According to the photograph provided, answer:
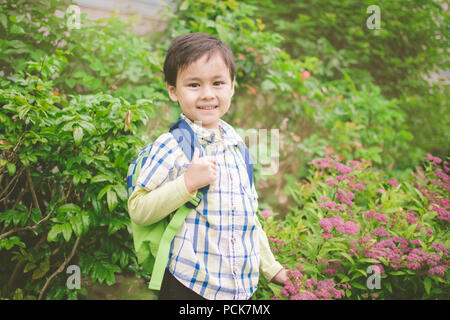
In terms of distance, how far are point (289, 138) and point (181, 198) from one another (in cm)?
264

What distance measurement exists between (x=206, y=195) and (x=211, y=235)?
0.55ft

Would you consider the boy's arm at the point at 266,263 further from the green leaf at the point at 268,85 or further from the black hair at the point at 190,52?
the green leaf at the point at 268,85

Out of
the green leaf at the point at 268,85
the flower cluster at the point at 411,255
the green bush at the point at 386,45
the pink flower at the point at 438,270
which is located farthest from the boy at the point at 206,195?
the green bush at the point at 386,45

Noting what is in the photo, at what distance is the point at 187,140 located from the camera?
1441 millimetres

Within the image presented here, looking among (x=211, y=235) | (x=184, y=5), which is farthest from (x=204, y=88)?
(x=184, y=5)

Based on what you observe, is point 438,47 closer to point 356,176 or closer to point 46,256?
point 356,176

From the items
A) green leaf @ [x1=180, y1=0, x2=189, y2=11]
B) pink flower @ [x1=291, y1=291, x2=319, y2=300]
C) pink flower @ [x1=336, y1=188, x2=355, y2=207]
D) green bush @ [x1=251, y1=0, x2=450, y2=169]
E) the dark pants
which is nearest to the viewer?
the dark pants

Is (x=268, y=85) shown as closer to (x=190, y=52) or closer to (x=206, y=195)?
(x=190, y=52)

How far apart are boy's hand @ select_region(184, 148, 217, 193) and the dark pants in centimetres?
43

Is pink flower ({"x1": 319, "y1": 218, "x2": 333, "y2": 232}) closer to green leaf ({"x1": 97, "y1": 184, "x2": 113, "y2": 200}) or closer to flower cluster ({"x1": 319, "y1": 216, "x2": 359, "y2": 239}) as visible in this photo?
flower cluster ({"x1": 319, "y1": 216, "x2": 359, "y2": 239})

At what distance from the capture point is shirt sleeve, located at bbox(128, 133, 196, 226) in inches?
51.4

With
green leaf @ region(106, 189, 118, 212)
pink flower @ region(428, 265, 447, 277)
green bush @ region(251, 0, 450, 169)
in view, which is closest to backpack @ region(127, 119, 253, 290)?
green leaf @ region(106, 189, 118, 212)

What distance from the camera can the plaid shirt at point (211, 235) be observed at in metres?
1.38
